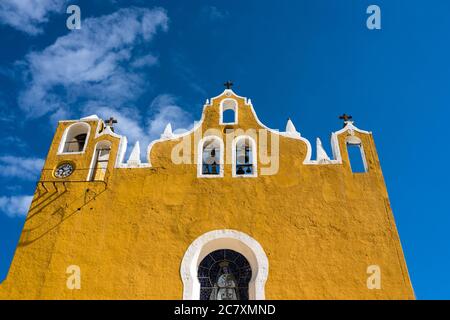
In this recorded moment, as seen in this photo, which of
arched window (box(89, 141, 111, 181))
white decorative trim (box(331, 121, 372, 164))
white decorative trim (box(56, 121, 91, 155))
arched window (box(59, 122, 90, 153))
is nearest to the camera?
white decorative trim (box(331, 121, 372, 164))

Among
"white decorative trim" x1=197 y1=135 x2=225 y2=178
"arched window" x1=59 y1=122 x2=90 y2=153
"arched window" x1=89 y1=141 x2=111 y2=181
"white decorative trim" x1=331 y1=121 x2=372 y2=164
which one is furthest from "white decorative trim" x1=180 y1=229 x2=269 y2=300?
"arched window" x1=59 y1=122 x2=90 y2=153

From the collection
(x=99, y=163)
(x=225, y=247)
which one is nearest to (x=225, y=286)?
(x=225, y=247)

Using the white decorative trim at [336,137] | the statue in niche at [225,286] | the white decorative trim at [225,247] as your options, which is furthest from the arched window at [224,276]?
the white decorative trim at [336,137]

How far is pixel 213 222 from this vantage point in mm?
11898

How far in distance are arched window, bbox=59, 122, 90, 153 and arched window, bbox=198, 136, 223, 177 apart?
4188 mm

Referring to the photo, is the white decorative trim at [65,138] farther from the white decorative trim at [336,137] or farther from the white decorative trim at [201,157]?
the white decorative trim at [336,137]

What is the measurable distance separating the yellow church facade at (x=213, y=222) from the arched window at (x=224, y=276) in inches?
1.1

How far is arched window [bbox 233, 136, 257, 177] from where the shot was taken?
13.1 metres

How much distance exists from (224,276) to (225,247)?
0.86 m

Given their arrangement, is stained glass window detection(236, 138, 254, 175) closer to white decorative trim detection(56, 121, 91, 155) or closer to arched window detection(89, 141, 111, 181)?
arched window detection(89, 141, 111, 181)

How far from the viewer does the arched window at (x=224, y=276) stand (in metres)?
11.1

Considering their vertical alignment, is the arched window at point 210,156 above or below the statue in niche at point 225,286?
above
